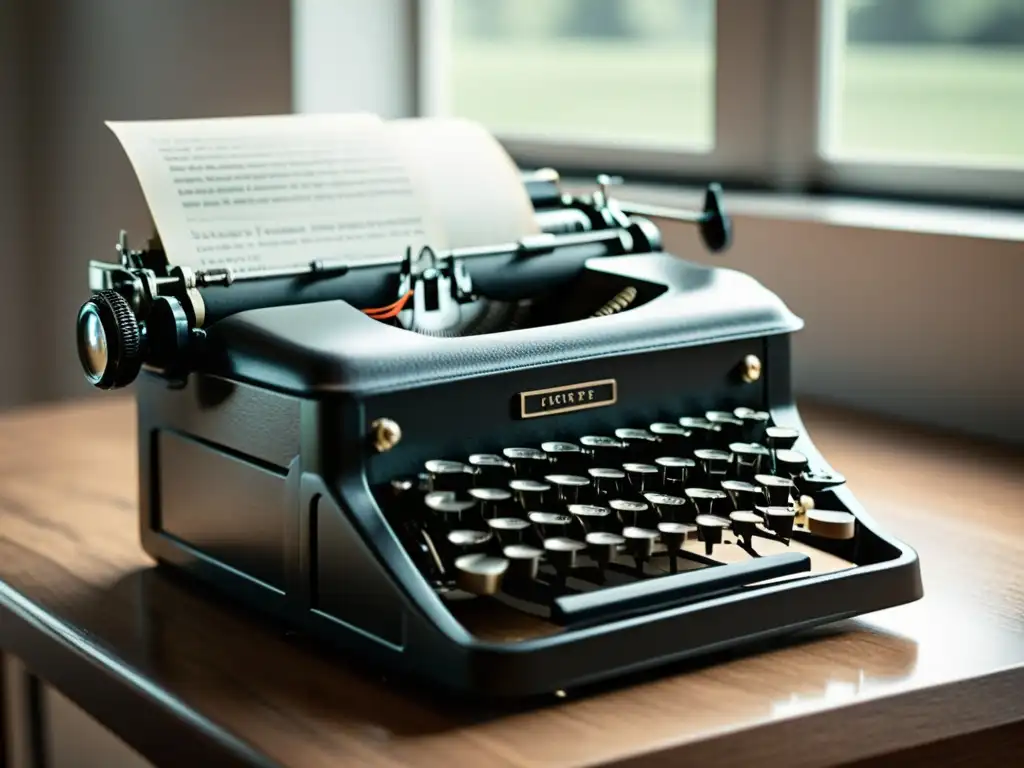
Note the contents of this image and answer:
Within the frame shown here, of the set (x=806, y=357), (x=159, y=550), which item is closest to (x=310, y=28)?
(x=806, y=357)

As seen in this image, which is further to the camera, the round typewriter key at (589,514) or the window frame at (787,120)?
the window frame at (787,120)

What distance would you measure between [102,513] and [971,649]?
2.91ft

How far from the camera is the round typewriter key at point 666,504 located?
121 centimetres

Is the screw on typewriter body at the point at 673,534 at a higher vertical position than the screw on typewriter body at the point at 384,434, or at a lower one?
lower

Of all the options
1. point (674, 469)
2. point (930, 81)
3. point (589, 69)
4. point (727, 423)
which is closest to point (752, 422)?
point (727, 423)

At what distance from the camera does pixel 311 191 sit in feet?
4.75

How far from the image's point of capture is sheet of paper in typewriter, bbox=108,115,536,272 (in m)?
1.37

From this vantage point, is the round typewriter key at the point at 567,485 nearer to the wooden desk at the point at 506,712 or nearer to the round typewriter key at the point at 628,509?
the round typewriter key at the point at 628,509

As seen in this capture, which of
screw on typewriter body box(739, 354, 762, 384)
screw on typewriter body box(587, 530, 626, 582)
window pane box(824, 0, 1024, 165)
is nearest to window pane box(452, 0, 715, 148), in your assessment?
window pane box(824, 0, 1024, 165)

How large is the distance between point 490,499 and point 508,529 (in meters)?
0.03

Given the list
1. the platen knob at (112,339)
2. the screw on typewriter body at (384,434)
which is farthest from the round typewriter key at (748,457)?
the platen knob at (112,339)

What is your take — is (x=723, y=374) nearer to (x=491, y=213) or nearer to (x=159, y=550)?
(x=491, y=213)

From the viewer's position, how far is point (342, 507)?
3.71 feet

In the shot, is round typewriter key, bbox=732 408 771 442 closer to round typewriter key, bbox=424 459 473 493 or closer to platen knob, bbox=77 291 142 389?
round typewriter key, bbox=424 459 473 493
